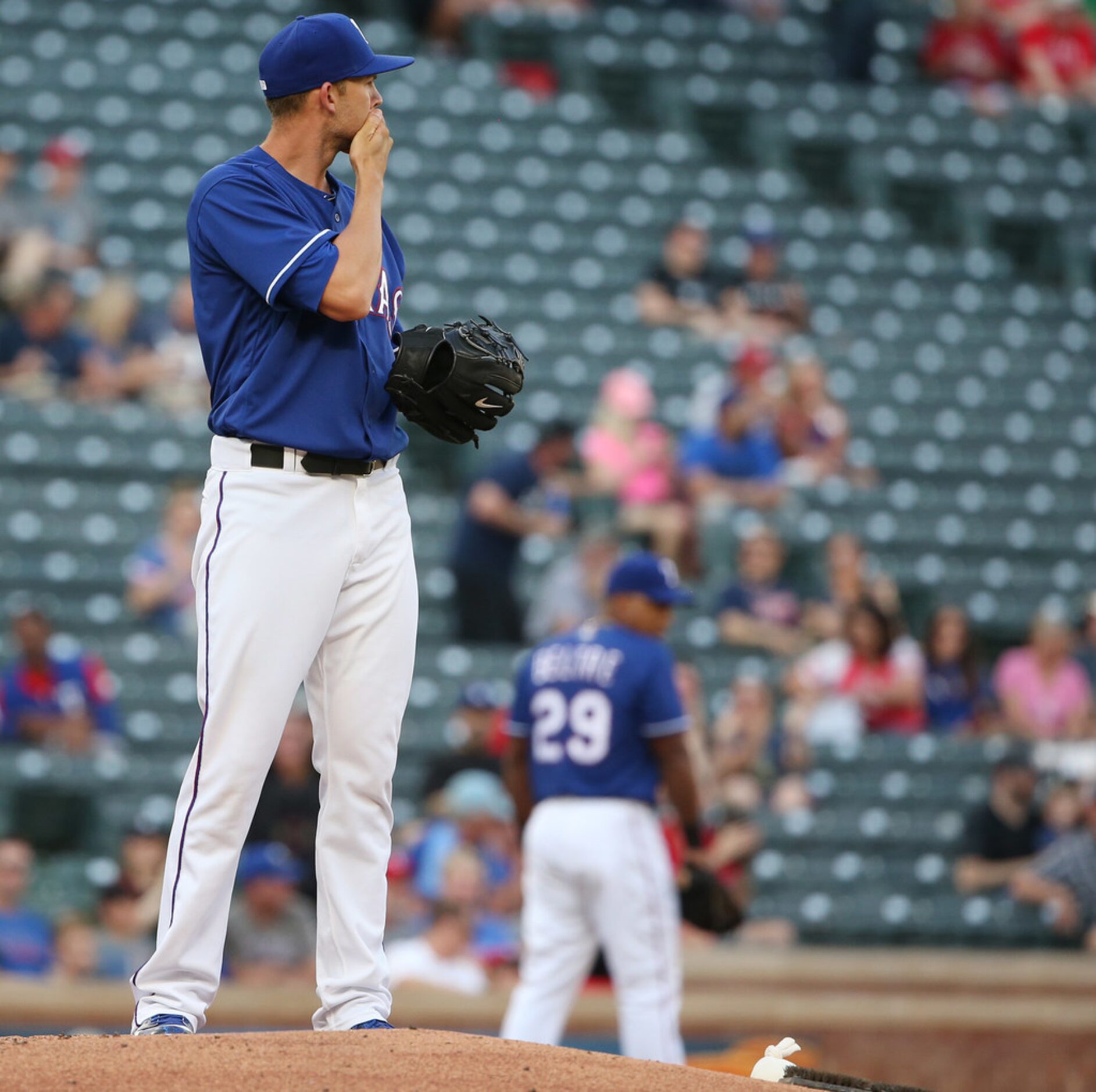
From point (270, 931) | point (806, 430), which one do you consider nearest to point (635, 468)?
point (806, 430)

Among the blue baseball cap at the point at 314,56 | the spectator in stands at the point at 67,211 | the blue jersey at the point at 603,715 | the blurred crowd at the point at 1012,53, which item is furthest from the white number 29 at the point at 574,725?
the blurred crowd at the point at 1012,53

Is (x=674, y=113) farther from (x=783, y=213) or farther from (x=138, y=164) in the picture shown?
(x=138, y=164)

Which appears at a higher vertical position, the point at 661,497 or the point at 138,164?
the point at 138,164

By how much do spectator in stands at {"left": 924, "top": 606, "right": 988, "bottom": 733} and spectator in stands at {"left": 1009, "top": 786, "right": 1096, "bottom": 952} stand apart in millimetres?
1304

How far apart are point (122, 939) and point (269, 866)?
2.23 ft

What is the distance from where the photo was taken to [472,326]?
396 centimetres

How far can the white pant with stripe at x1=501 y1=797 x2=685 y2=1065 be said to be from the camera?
6168mm

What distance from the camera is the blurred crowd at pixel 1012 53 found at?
48.2ft

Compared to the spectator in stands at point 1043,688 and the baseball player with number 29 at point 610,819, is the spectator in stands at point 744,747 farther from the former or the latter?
the baseball player with number 29 at point 610,819

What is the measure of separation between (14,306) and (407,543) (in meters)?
7.10

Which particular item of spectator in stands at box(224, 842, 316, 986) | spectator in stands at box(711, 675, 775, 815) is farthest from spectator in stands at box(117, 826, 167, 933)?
spectator in stands at box(711, 675, 775, 815)

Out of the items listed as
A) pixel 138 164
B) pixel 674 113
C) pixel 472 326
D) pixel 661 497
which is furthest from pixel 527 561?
pixel 472 326

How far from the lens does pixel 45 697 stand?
8711mm

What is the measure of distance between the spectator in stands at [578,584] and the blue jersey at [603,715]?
2.95 meters
